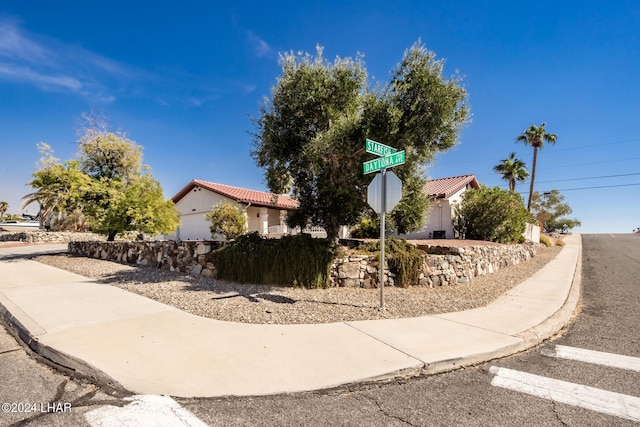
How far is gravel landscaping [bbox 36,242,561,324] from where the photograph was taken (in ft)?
18.1

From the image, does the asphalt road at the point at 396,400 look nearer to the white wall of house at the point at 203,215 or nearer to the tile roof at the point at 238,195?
the tile roof at the point at 238,195

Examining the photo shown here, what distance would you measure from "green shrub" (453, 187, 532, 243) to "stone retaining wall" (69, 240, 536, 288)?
12.5ft

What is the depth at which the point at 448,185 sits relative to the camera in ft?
70.9

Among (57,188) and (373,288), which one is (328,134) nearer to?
(373,288)

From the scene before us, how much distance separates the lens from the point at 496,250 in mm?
12812

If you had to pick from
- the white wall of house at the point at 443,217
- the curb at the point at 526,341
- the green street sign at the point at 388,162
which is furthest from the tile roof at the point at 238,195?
the curb at the point at 526,341

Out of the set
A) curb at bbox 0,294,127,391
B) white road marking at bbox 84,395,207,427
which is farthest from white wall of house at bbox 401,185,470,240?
white road marking at bbox 84,395,207,427

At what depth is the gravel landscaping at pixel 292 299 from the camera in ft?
18.1

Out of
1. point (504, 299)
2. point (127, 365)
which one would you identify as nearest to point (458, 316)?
point (504, 299)

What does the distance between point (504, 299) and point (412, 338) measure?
409cm

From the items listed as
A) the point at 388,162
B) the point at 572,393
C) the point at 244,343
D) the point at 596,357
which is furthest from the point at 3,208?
the point at 596,357

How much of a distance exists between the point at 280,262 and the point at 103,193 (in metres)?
11.5

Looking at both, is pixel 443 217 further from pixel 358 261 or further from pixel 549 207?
pixel 549 207

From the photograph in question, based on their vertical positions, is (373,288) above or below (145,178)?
below
